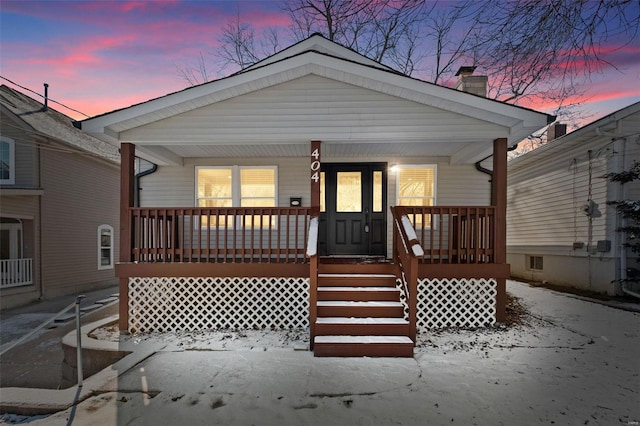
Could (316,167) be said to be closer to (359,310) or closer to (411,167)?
(359,310)

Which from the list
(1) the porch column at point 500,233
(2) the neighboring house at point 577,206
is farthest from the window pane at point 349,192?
(2) the neighboring house at point 577,206

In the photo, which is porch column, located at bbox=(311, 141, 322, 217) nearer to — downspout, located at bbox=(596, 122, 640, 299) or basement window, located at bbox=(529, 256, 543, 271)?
downspout, located at bbox=(596, 122, 640, 299)

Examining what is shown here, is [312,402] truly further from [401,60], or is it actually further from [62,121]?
[401,60]

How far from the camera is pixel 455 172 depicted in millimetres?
8828

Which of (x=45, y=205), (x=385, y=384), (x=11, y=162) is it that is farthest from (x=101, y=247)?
(x=385, y=384)

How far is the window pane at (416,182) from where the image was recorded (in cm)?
885

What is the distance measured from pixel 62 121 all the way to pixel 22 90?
64.8 inches

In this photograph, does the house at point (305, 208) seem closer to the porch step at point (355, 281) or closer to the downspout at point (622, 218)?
the porch step at point (355, 281)

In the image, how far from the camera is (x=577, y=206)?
34.2ft

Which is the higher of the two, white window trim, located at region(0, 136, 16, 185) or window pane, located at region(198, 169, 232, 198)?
white window trim, located at region(0, 136, 16, 185)

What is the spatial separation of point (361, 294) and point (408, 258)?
1.04m

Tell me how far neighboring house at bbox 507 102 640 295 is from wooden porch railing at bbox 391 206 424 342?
6.67 metres

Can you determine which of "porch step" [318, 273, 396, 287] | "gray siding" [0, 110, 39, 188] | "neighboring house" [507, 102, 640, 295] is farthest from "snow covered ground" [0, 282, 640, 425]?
"gray siding" [0, 110, 39, 188]

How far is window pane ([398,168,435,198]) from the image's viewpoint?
8.85 m
